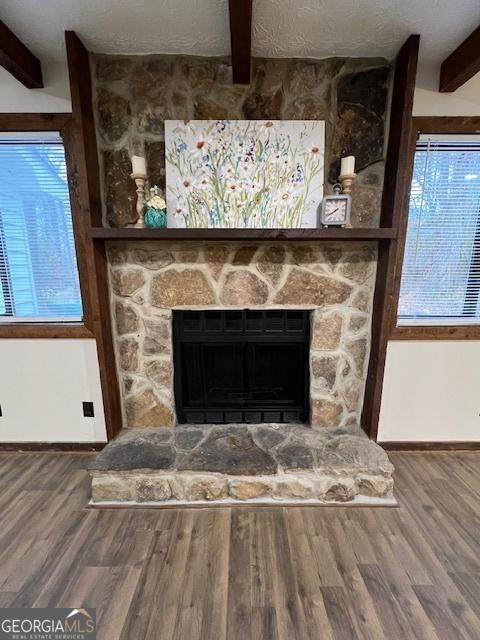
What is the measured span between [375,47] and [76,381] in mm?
2645

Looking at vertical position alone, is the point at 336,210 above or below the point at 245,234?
above

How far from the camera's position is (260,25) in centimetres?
143

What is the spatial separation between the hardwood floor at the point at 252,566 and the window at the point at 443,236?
109cm

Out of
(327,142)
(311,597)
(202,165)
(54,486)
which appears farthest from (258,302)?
(54,486)

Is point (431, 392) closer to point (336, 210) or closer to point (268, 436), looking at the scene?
point (268, 436)

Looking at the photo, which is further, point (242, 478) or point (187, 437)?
point (187, 437)

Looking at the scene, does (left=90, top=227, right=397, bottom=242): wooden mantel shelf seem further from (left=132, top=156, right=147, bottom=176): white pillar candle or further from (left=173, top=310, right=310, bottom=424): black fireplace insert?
(left=173, top=310, right=310, bottom=424): black fireplace insert

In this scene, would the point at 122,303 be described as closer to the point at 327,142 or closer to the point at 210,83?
the point at 210,83

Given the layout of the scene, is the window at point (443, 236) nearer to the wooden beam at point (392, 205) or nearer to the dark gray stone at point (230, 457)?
the wooden beam at point (392, 205)

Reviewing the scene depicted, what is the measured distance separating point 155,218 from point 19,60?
1011 mm

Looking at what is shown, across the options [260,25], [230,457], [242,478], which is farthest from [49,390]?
[260,25]

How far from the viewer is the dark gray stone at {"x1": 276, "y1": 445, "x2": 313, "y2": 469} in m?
1.63

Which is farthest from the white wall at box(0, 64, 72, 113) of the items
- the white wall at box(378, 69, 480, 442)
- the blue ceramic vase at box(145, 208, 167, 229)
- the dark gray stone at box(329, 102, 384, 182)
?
the white wall at box(378, 69, 480, 442)

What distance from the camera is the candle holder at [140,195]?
163 cm
